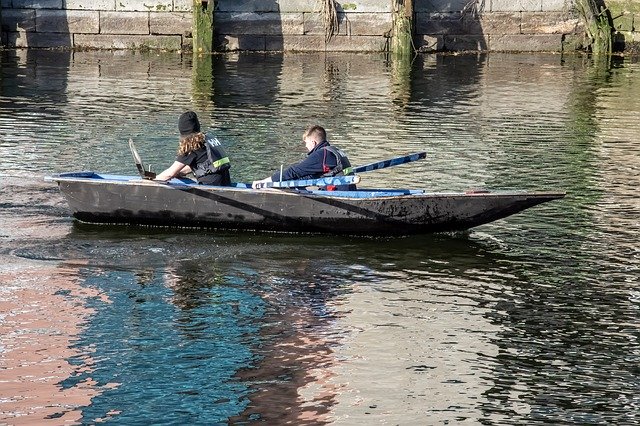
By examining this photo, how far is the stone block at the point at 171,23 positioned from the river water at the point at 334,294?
10748mm

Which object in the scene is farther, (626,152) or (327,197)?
(626,152)

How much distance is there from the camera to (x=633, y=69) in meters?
32.0

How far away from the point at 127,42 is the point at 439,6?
913 cm

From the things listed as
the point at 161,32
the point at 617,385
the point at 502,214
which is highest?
the point at 161,32

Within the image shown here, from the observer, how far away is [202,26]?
1325 inches

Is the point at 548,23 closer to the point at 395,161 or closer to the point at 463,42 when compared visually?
the point at 463,42

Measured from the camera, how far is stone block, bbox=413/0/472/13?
34281 millimetres

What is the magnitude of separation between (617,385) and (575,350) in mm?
910

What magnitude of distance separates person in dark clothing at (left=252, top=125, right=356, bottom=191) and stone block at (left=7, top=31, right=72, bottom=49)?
21145 millimetres

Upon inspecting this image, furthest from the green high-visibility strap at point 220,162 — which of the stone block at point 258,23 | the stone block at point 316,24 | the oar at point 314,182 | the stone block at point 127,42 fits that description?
Answer: the stone block at point 127,42

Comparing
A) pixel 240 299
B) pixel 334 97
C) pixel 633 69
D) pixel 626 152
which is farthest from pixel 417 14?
pixel 240 299

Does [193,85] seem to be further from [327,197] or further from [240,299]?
[240,299]

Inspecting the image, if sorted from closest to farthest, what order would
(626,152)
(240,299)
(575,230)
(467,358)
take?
1. (467,358)
2. (240,299)
3. (575,230)
4. (626,152)

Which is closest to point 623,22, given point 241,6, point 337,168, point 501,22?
point 501,22
